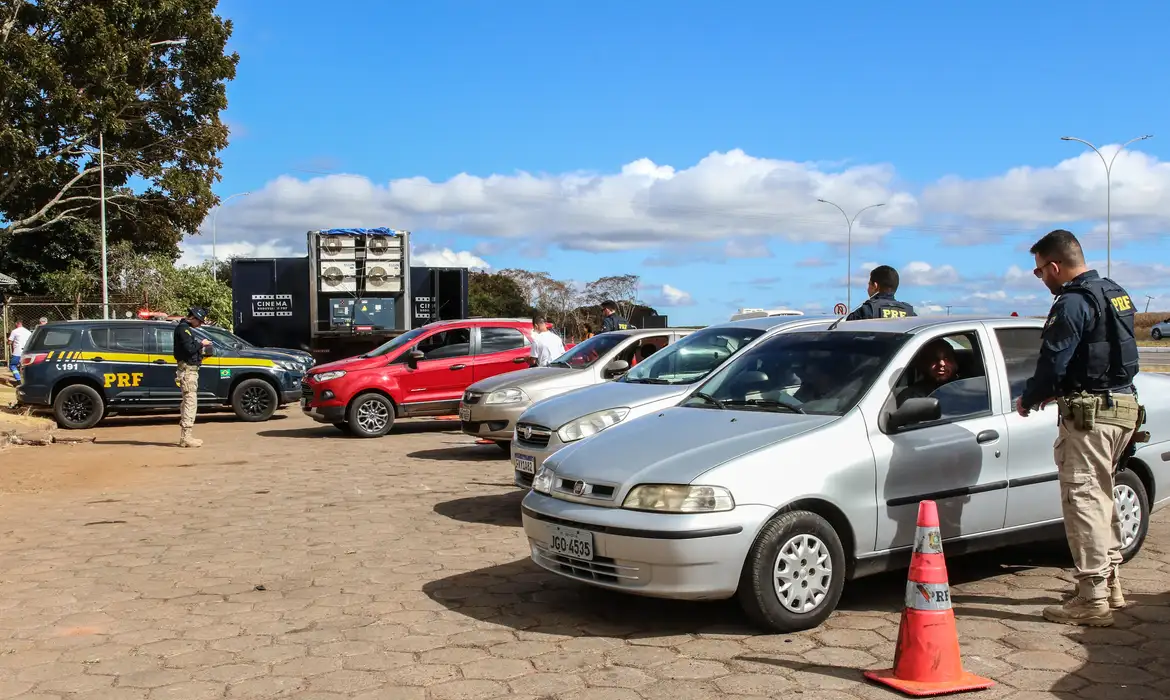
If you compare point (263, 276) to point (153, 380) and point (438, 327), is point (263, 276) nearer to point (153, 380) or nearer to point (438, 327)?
point (153, 380)

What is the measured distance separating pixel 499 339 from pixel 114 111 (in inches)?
776

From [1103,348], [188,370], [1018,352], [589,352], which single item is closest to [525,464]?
[1018,352]

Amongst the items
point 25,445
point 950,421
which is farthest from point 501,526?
point 25,445

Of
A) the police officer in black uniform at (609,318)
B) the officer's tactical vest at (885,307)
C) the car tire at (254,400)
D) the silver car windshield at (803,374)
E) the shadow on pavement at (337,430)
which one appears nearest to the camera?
the silver car windshield at (803,374)

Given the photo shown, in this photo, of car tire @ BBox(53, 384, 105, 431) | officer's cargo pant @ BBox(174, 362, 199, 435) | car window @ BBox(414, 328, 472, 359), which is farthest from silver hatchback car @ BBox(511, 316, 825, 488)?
car tire @ BBox(53, 384, 105, 431)

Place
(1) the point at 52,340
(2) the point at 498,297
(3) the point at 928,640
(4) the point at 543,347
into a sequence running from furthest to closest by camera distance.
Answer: (2) the point at 498,297, (1) the point at 52,340, (4) the point at 543,347, (3) the point at 928,640

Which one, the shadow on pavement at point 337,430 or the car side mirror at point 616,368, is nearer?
the car side mirror at point 616,368

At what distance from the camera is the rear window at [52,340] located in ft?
55.1

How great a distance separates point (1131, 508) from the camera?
20.4 feet

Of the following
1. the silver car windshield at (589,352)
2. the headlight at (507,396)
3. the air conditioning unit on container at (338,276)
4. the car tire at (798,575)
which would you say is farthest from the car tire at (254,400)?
the car tire at (798,575)

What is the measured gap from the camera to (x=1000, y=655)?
15.5 ft

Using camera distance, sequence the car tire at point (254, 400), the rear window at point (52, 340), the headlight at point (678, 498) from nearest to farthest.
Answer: the headlight at point (678, 498) < the rear window at point (52, 340) < the car tire at point (254, 400)

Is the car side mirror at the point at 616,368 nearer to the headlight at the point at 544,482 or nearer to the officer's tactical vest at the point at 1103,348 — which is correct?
the headlight at the point at 544,482

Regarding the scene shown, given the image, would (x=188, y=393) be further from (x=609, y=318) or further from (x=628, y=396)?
(x=628, y=396)
